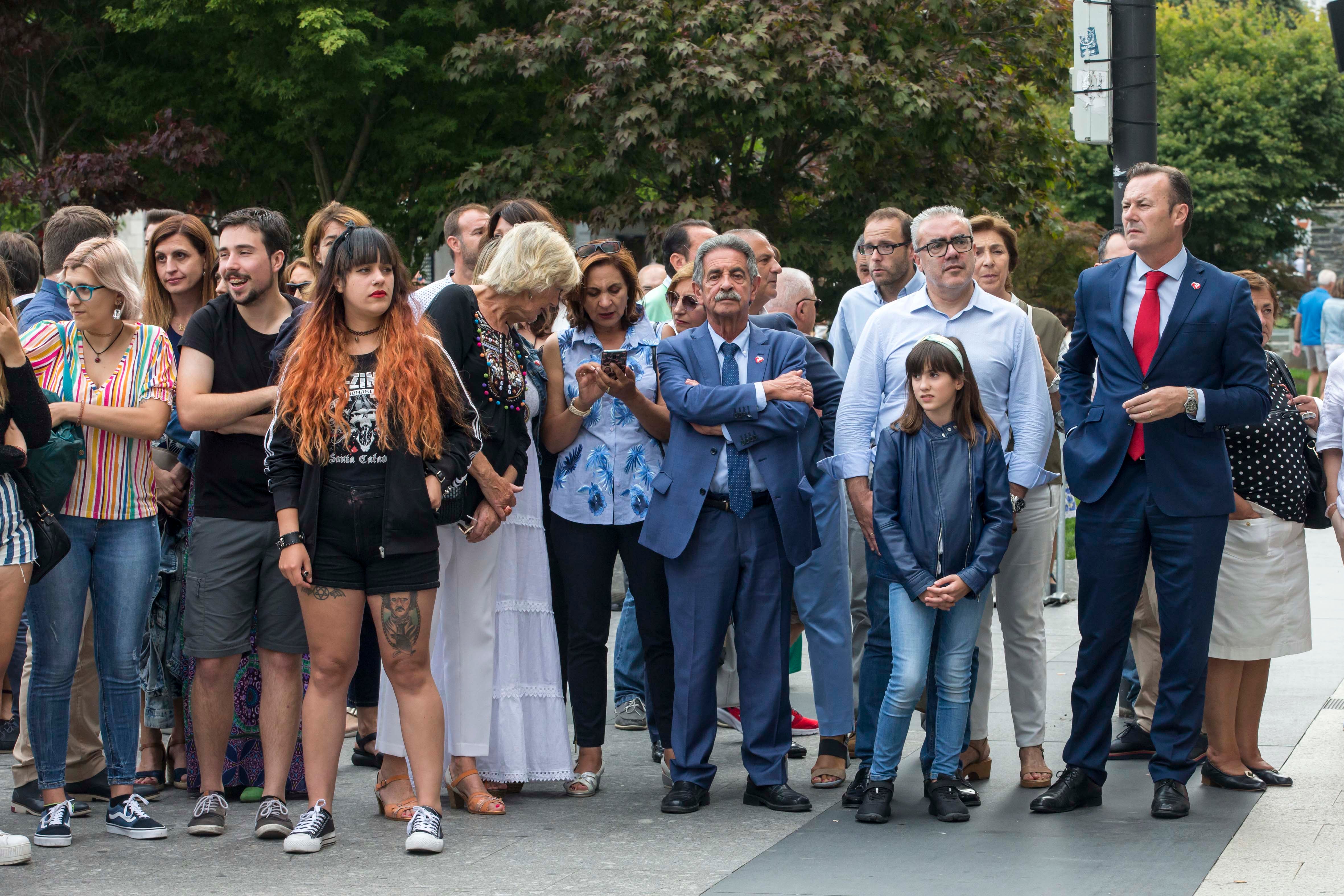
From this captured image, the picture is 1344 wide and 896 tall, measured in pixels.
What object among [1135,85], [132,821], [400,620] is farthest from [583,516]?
[1135,85]

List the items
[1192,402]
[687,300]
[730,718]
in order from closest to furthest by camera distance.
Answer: [1192,402] < [687,300] < [730,718]

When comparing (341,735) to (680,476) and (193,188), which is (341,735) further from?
(193,188)

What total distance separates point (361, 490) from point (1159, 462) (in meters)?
2.72

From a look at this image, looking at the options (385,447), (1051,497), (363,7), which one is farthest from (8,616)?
(363,7)

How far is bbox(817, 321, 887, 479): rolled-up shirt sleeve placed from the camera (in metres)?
5.70

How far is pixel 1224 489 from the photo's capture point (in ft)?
17.3

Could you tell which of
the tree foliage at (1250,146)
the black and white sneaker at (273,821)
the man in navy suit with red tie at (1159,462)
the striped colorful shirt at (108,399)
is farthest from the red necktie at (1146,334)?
the tree foliage at (1250,146)

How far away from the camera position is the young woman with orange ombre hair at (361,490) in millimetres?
4848

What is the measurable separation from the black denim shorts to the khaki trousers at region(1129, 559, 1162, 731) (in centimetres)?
315

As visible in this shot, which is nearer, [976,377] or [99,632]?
[99,632]

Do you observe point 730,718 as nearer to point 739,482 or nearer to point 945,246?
point 739,482

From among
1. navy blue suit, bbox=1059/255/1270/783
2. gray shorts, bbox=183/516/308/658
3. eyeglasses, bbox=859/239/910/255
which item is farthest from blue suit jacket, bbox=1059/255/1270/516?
gray shorts, bbox=183/516/308/658

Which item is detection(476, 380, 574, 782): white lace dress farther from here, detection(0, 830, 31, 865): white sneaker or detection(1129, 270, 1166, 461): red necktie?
detection(1129, 270, 1166, 461): red necktie

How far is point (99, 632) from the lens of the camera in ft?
17.3
